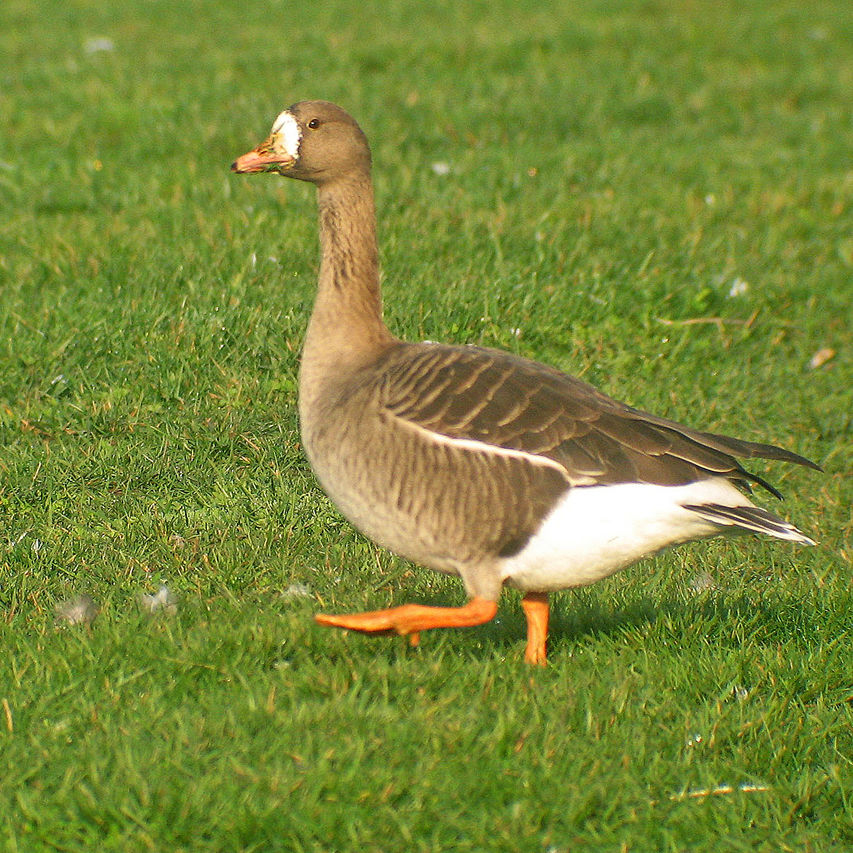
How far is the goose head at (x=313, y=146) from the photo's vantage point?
4.53m

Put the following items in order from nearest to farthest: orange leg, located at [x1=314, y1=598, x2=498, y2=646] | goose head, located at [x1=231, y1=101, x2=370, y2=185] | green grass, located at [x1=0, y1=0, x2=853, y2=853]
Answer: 1. green grass, located at [x1=0, y1=0, x2=853, y2=853]
2. orange leg, located at [x1=314, y1=598, x2=498, y2=646]
3. goose head, located at [x1=231, y1=101, x2=370, y2=185]

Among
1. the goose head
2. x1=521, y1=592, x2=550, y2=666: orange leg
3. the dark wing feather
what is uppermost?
the goose head

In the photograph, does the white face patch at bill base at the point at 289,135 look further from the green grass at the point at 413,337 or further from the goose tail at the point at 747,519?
the goose tail at the point at 747,519

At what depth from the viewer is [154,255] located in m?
6.79

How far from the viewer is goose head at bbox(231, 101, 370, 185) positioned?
4.53 meters

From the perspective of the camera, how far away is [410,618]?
157 inches

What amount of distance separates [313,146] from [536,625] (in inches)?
74.2

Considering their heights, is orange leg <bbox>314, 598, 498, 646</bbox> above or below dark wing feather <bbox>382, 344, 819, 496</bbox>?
below

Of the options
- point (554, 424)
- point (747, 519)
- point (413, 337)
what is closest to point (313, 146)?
point (554, 424)

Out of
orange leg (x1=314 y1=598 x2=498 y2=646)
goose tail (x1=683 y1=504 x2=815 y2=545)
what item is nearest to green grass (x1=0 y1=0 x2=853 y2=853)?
orange leg (x1=314 y1=598 x2=498 y2=646)

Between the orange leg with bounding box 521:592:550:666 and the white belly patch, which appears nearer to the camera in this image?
the white belly patch

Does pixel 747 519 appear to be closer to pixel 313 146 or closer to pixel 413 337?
pixel 313 146

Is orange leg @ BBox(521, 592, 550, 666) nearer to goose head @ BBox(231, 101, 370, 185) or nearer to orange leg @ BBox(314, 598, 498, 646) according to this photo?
orange leg @ BBox(314, 598, 498, 646)

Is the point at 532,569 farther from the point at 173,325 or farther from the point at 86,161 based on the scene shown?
the point at 86,161
